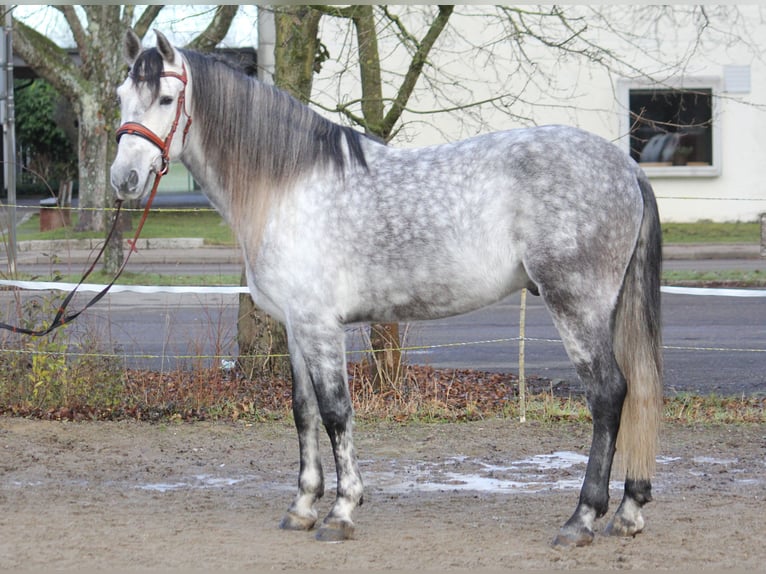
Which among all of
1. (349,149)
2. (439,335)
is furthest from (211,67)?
(439,335)

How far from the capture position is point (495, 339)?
37.5 feet

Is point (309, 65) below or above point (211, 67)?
above

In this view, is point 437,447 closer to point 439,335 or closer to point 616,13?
point 439,335

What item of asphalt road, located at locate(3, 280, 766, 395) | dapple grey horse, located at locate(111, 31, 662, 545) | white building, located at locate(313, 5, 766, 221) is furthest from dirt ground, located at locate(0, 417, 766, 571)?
white building, located at locate(313, 5, 766, 221)

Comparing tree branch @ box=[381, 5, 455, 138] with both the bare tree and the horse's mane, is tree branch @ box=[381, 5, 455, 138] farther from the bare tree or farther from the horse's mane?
the bare tree

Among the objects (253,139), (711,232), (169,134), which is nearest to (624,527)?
(253,139)

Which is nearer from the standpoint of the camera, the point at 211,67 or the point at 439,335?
the point at 211,67

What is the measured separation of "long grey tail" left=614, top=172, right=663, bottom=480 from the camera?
5008 millimetres

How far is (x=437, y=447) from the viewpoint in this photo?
710 centimetres

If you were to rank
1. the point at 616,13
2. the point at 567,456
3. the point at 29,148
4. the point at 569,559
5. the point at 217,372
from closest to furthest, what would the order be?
the point at 569,559 < the point at 567,456 < the point at 217,372 < the point at 616,13 < the point at 29,148

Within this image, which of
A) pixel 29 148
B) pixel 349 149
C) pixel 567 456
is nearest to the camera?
pixel 349 149

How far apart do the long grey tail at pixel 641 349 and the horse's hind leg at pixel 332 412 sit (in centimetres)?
131

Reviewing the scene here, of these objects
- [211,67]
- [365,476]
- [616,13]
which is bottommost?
[365,476]

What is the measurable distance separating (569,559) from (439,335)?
23.0ft
